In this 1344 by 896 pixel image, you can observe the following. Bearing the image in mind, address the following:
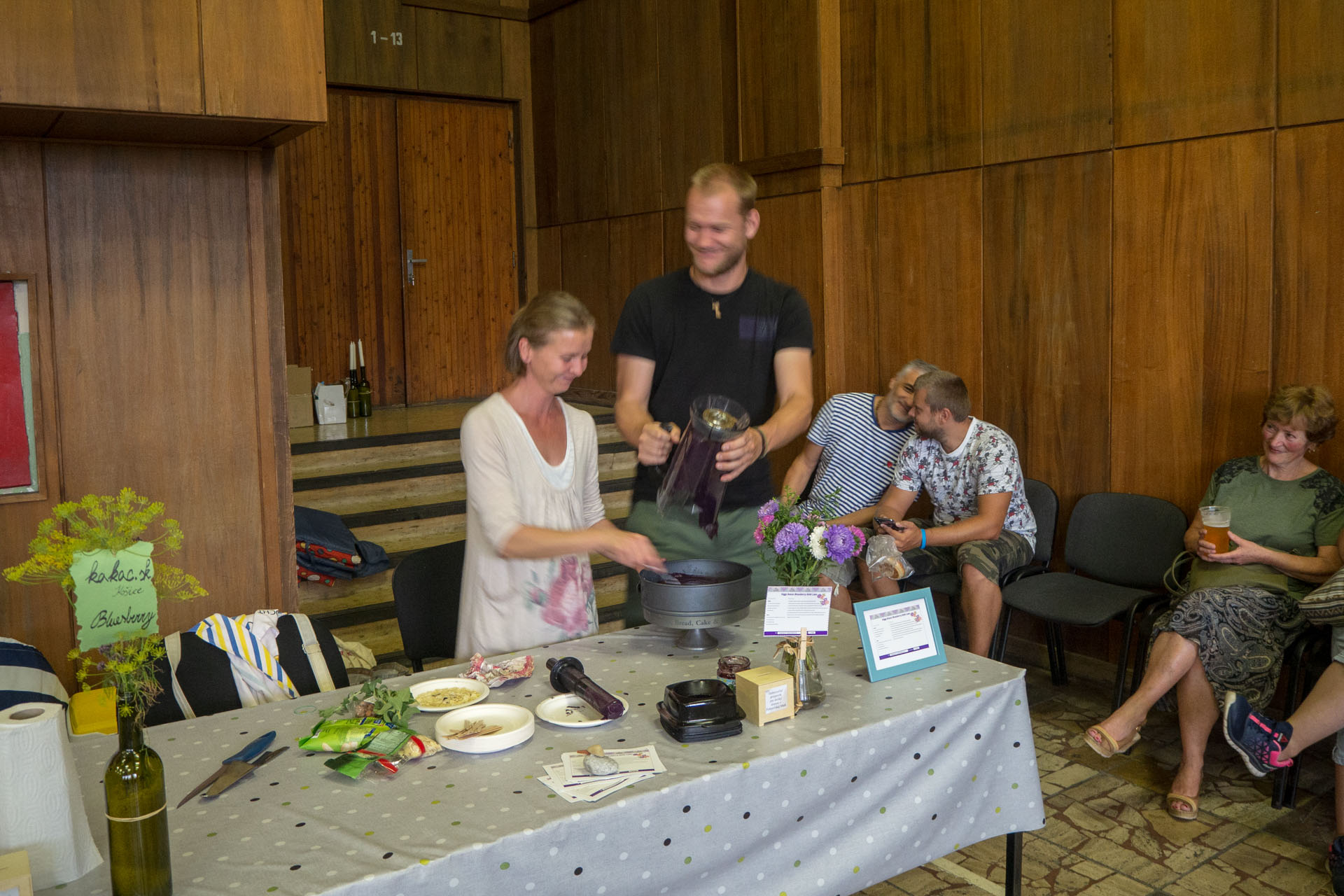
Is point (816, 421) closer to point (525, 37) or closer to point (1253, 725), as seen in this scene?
point (1253, 725)

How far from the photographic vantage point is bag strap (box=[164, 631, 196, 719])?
217 cm

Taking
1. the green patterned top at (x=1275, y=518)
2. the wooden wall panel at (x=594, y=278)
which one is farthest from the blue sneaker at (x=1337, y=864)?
the wooden wall panel at (x=594, y=278)

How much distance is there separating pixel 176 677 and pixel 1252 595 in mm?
2989

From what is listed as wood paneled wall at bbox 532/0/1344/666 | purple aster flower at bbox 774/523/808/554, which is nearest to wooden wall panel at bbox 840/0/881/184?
wood paneled wall at bbox 532/0/1344/666

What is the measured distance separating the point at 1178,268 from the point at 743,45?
2.70m

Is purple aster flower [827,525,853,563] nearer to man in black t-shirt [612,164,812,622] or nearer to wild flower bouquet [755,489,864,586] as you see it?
wild flower bouquet [755,489,864,586]

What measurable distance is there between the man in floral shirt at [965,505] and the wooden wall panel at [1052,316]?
356 millimetres

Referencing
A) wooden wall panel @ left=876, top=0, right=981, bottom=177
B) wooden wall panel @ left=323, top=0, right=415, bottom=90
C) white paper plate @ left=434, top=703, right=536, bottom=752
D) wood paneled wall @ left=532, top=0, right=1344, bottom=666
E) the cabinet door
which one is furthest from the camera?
the cabinet door

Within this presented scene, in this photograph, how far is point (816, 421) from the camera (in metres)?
4.68

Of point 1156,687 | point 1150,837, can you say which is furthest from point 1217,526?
point 1150,837

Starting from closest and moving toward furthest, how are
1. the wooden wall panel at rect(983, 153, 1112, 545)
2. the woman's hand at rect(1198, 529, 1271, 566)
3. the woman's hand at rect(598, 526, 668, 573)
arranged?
the woman's hand at rect(598, 526, 668, 573) < the woman's hand at rect(1198, 529, 1271, 566) < the wooden wall panel at rect(983, 153, 1112, 545)

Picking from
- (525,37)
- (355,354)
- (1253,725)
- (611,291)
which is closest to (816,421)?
(1253,725)

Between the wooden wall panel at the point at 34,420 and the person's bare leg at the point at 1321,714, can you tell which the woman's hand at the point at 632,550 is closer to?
the wooden wall panel at the point at 34,420

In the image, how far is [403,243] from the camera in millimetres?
7656
